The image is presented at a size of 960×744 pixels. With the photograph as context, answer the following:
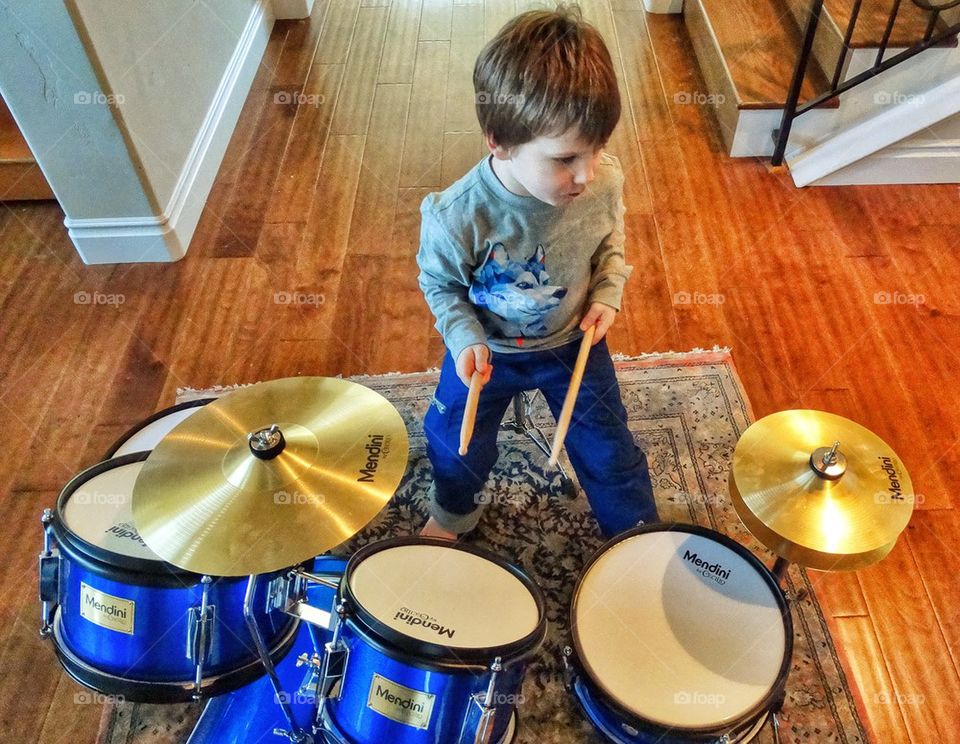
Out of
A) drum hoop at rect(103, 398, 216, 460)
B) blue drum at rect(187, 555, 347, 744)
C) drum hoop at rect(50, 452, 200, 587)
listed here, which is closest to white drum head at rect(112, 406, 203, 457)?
drum hoop at rect(103, 398, 216, 460)

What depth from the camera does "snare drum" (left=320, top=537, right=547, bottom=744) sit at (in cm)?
84

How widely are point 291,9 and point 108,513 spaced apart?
2.32 metres

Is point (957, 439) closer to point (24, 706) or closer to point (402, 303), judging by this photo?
point (402, 303)

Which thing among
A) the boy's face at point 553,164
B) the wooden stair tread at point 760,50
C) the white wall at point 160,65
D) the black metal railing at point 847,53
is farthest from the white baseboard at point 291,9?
the boy's face at point 553,164

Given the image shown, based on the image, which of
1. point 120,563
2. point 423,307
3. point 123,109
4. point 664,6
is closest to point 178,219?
point 123,109

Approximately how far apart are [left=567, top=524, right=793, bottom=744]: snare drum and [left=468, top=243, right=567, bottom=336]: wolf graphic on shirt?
1.11 feet

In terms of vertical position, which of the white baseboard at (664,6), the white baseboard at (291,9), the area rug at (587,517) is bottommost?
the area rug at (587,517)

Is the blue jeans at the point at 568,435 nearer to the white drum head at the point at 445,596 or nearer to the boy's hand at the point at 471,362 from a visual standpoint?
the boy's hand at the point at 471,362

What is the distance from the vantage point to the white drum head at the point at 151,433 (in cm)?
115

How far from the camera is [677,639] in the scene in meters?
0.93

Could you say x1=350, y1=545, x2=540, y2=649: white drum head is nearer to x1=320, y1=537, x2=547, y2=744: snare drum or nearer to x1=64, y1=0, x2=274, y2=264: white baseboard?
x1=320, y1=537, x2=547, y2=744: snare drum

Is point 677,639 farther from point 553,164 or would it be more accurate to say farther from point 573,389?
point 553,164

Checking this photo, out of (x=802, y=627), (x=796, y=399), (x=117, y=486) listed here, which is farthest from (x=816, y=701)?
(x=117, y=486)

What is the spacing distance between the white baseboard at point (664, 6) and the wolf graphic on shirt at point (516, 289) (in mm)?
2024
